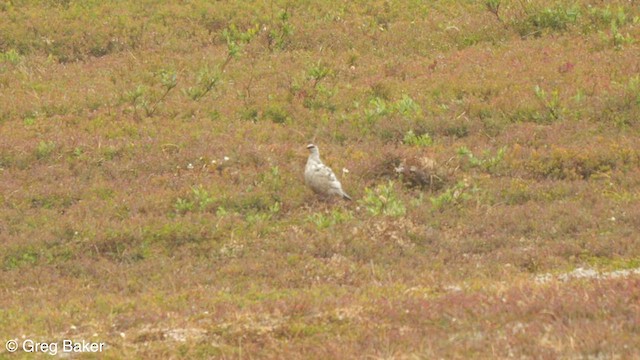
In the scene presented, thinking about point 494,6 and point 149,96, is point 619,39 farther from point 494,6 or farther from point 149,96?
point 149,96

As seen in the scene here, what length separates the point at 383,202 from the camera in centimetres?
1535

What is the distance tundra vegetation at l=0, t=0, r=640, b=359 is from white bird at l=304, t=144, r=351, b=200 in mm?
221

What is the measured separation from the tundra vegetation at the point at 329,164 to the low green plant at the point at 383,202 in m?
0.06

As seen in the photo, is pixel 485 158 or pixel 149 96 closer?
pixel 485 158

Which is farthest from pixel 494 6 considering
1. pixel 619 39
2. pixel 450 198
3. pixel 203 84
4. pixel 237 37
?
pixel 450 198

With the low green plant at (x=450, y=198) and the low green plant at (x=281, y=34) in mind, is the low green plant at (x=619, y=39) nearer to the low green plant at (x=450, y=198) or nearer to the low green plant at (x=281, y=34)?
the low green plant at (x=281, y=34)

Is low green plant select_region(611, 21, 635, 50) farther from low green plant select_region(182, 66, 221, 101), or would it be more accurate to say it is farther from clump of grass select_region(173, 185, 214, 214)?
clump of grass select_region(173, 185, 214, 214)

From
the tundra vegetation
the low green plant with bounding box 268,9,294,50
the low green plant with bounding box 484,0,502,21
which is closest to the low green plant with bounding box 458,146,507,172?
the tundra vegetation

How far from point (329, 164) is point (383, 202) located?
2.66 m

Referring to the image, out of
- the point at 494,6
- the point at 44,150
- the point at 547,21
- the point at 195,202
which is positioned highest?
the point at 547,21

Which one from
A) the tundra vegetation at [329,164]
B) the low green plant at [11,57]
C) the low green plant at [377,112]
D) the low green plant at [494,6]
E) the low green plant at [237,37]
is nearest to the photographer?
the tundra vegetation at [329,164]

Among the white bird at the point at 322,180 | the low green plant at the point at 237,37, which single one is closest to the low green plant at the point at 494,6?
the low green plant at the point at 237,37

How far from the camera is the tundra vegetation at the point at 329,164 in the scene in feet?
34.2

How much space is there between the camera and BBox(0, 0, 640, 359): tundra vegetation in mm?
10438
